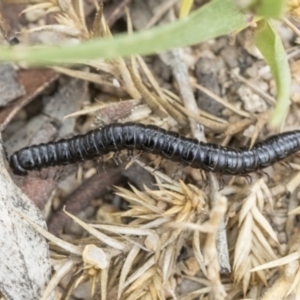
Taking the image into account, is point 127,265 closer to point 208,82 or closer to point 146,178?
point 146,178

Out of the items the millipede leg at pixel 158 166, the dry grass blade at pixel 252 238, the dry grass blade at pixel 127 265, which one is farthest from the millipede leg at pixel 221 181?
the dry grass blade at pixel 127 265

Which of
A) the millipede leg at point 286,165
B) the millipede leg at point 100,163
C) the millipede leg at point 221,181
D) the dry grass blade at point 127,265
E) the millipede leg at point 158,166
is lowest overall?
the dry grass blade at point 127,265

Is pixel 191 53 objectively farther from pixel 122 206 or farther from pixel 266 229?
pixel 266 229

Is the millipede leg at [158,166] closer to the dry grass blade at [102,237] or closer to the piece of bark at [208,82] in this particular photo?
the piece of bark at [208,82]

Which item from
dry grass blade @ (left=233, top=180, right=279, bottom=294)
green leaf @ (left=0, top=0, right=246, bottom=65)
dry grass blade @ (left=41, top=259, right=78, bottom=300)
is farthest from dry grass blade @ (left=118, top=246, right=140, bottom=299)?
green leaf @ (left=0, top=0, right=246, bottom=65)

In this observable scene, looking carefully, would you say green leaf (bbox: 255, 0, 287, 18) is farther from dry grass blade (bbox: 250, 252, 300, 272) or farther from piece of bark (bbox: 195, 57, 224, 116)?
piece of bark (bbox: 195, 57, 224, 116)

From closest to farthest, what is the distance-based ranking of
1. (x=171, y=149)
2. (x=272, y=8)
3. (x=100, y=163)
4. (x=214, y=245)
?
(x=272, y=8)
(x=214, y=245)
(x=171, y=149)
(x=100, y=163)

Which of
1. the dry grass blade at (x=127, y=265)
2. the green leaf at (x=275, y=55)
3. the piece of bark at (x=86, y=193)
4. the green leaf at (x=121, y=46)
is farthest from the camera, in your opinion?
the piece of bark at (x=86, y=193)

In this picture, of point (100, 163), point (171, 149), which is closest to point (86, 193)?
point (100, 163)

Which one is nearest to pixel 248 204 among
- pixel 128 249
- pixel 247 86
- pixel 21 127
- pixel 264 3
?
pixel 128 249
